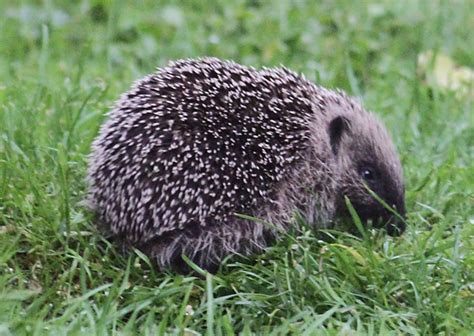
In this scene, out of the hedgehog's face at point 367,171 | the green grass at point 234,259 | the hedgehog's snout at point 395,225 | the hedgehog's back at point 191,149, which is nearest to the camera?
the green grass at point 234,259

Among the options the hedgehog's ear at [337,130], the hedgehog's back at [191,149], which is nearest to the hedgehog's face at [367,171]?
the hedgehog's ear at [337,130]

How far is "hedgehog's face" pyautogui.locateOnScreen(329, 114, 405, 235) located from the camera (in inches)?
244

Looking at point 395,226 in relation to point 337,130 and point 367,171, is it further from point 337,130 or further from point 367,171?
point 337,130

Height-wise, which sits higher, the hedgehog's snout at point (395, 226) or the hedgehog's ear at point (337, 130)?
the hedgehog's ear at point (337, 130)

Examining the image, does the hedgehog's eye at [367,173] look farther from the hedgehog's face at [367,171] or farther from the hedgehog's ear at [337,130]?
the hedgehog's ear at [337,130]

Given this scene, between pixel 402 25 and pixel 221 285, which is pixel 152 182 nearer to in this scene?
pixel 221 285

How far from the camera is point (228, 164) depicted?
5664 millimetres

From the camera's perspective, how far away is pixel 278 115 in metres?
6.04

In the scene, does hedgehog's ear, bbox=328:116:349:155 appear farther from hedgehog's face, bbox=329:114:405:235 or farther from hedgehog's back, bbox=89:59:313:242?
hedgehog's back, bbox=89:59:313:242

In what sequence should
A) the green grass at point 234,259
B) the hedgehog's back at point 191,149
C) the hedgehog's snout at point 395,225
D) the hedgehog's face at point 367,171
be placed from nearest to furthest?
the green grass at point 234,259, the hedgehog's back at point 191,149, the hedgehog's snout at point 395,225, the hedgehog's face at point 367,171

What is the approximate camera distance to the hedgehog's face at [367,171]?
619 centimetres

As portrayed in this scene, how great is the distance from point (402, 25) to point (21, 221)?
580 centimetres

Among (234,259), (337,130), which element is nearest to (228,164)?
(234,259)

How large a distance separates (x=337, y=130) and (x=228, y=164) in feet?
3.11
